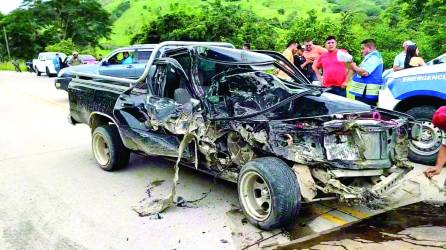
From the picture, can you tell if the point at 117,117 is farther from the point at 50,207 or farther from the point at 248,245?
the point at 248,245

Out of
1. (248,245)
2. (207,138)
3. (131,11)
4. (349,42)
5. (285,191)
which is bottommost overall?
(248,245)

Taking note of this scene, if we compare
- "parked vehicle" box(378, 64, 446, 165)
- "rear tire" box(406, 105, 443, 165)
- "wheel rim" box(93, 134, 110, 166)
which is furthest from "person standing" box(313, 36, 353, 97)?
"wheel rim" box(93, 134, 110, 166)

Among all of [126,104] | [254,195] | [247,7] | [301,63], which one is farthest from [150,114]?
[247,7]

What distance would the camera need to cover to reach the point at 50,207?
517 centimetres

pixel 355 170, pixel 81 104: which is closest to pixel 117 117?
pixel 81 104

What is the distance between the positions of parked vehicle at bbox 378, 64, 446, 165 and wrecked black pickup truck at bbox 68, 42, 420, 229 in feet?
5.01

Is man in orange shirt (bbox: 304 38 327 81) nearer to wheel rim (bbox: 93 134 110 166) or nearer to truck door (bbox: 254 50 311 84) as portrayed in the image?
truck door (bbox: 254 50 311 84)

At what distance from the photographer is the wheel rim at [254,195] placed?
4398 millimetres

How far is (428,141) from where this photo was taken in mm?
6215

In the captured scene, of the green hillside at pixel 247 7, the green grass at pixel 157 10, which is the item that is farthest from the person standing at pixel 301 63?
the green grass at pixel 157 10

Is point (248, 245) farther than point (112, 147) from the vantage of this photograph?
No

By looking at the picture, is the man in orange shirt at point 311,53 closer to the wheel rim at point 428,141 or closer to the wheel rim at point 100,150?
the wheel rim at point 428,141

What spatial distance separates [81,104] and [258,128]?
3.47 metres

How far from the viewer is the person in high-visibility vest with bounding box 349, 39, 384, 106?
22.7 feet
